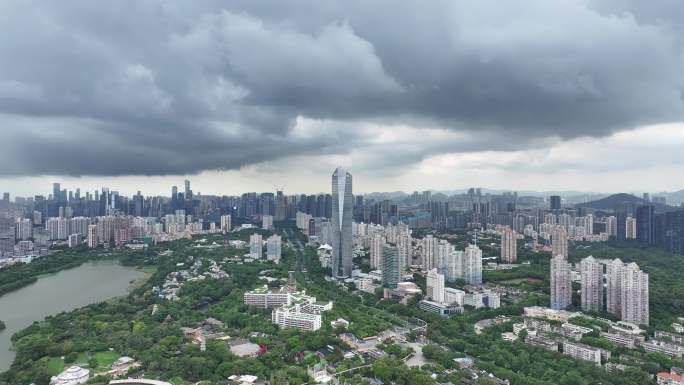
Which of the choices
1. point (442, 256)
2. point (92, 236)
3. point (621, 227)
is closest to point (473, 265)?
point (442, 256)

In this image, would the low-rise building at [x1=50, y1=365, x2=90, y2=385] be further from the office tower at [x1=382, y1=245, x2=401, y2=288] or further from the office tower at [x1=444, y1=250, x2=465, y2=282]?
the office tower at [x1=444, y1=250, x2=465, y2=282]

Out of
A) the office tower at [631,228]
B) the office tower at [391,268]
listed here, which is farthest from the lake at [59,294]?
the office tower at [631,228]

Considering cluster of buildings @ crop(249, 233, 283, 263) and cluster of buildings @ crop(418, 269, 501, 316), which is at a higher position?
cluster of buildings @ crop(249, 233, 283, 263)

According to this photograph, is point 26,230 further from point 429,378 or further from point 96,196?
point 429,378

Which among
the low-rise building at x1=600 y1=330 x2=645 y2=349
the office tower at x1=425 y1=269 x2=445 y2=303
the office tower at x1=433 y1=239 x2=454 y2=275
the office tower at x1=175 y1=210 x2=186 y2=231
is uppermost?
the office tower at x1=175 y1=210 x2=186 y2=231

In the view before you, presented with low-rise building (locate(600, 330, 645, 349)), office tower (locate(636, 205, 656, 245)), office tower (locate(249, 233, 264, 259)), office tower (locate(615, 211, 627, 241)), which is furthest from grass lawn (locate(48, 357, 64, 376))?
office tower (locate(615, 211, 627, 241))

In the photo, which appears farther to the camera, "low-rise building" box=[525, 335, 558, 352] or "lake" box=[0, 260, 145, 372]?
"lake" box=[0, 260, 145, 372]
